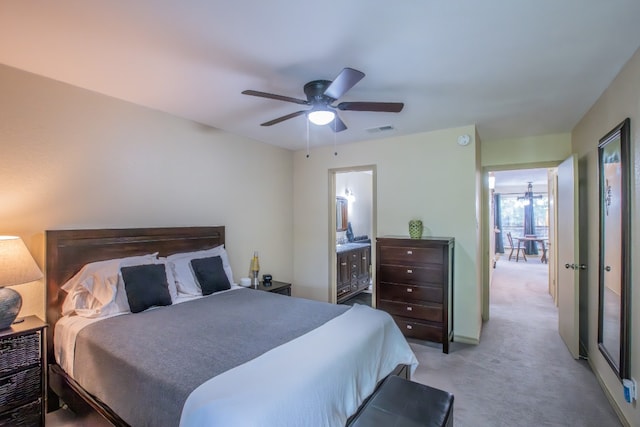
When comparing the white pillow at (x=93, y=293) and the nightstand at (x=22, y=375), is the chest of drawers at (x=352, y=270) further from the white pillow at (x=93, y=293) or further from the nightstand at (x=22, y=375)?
the nightstand at (x=22, y=375)

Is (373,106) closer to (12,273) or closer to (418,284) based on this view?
(418,284)

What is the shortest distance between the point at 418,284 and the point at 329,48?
103 inches

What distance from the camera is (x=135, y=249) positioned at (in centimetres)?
291

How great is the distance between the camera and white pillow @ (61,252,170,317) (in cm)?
237

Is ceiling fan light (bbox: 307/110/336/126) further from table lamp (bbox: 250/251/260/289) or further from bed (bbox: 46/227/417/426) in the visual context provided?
table lamp (bbox: 250/251/260/289)

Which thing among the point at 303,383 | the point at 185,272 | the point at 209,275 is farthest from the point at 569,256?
the point at 185,272

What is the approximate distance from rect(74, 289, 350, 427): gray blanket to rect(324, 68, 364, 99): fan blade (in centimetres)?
160

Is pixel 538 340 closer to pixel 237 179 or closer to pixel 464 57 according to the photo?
pixel 464 57

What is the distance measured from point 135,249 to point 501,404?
3.40 metres

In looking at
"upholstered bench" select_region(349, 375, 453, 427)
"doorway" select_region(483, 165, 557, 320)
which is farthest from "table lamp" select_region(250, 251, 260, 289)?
"doorway" select_region(483, 165, 557, 320)

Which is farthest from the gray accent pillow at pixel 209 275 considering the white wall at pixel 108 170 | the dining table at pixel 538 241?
the dining table at pixel 538 241

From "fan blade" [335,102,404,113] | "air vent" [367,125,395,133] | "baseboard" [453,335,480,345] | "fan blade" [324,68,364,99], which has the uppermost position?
"air vent" [367,125,395,133]

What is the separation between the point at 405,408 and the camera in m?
1.59

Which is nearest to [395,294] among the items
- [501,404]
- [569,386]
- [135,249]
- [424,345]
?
[424,345]
